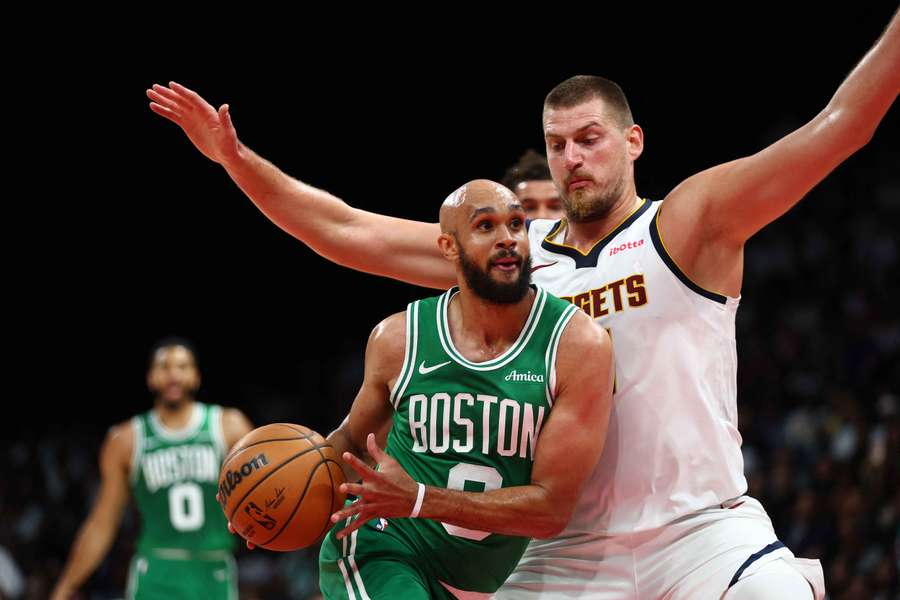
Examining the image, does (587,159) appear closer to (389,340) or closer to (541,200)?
(389,340)

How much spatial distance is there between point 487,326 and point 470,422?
0.35 metres

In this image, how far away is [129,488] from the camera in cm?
859

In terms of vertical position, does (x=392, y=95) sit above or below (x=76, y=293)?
above

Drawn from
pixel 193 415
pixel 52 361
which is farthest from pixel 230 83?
pixel 193 415

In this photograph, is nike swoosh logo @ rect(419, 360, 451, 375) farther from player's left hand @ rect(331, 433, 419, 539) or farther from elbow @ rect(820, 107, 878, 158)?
elbow @ rect(820, 107, 878, 158)

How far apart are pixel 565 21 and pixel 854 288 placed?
4862mm

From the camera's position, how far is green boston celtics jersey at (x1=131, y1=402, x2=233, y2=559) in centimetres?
822

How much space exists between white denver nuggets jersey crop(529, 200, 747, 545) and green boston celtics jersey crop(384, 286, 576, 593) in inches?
11.1

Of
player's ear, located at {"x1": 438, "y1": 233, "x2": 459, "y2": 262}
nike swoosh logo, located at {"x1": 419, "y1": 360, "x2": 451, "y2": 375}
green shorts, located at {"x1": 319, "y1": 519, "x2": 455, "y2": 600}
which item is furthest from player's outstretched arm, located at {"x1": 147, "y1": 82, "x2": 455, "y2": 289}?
green shorts, located at {"x1": 319, "y1": 519, "x2": 455, "y2": 600}

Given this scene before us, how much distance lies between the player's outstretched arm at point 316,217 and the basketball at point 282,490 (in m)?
0.93

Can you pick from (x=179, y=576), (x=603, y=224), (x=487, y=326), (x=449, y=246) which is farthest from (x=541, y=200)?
(x=179, y=576)

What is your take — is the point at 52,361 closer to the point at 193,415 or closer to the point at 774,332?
the point at 193,415

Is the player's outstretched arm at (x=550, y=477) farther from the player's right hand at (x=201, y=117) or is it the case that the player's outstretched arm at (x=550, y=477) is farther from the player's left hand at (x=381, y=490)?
the player's right hand at (x=201, y=117)

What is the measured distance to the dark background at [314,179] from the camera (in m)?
13.1
